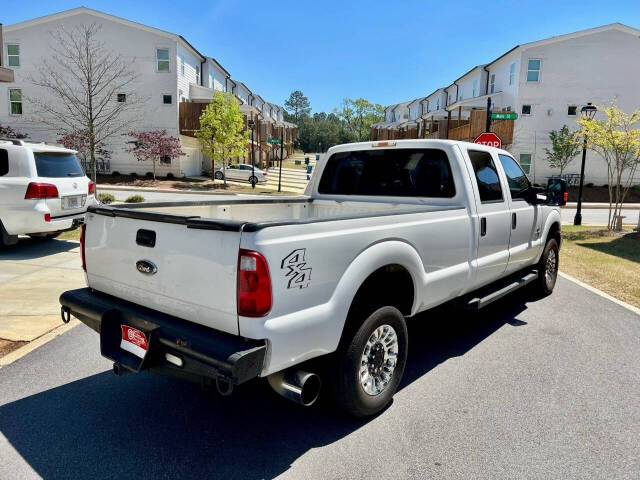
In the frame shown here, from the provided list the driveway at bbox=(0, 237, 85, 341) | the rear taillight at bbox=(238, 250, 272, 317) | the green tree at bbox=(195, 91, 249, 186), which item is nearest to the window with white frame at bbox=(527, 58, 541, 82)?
the green tree at bbox=(195, 91, 249, 186)

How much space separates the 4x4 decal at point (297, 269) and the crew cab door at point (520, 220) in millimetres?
3219

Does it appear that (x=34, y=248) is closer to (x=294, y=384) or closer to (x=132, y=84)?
(x=294, y=384)

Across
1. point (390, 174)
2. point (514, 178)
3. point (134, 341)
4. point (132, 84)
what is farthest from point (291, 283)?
point (132, 84)

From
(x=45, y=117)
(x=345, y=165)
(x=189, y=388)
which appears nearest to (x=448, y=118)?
(x=45, y=117)

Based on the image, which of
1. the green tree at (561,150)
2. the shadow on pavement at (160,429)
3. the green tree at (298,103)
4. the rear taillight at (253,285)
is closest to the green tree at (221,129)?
the green tree at (561,150)

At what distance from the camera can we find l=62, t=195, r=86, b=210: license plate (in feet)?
26.7

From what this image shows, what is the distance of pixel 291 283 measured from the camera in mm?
2527

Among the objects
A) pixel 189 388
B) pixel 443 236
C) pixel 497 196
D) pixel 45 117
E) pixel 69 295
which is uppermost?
pixel 45 117

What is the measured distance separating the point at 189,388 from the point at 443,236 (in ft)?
7.81

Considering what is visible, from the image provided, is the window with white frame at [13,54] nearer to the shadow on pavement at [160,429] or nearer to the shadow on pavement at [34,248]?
the shadow on pavement at [34,248]

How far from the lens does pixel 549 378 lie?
4.02m

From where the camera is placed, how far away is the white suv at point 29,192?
7.71 metres

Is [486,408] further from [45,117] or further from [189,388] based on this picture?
[45,117]

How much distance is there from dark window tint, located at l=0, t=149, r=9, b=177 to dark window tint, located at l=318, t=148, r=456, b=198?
5.78m
